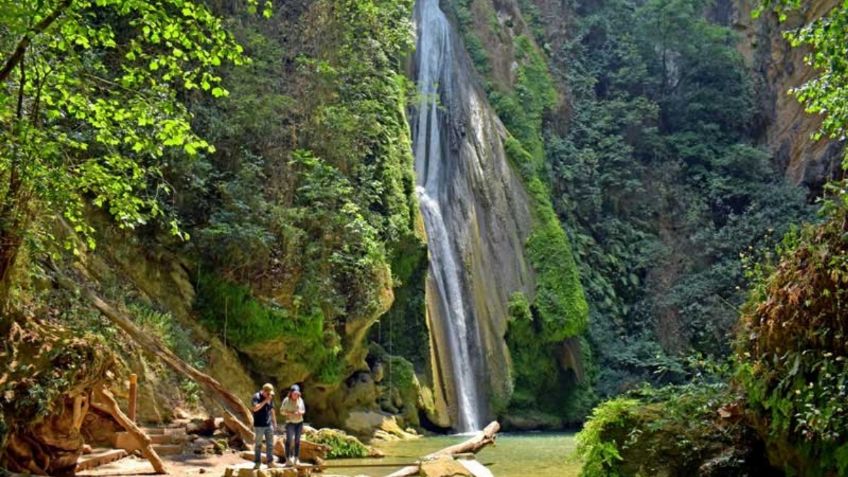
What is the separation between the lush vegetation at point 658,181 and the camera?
2914 centimetres

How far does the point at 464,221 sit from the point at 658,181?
38.7 feet

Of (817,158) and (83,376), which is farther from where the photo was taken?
(817,158)

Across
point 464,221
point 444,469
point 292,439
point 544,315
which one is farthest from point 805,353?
point 544,315

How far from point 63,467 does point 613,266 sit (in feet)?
84.5

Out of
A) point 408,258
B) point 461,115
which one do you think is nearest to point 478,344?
point 408,258

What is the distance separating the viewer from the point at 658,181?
111ft

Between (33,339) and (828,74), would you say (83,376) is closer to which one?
(33,339)

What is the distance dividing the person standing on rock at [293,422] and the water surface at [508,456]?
114 cm

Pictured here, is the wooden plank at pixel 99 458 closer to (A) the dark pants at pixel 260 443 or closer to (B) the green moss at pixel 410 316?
(A) the dark pants at pixel 260 443

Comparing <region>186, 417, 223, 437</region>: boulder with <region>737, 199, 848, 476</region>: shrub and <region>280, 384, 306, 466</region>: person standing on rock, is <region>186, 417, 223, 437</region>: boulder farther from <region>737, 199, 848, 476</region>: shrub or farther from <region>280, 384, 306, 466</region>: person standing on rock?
<region>737, 199, 848, 476</region>: shrub

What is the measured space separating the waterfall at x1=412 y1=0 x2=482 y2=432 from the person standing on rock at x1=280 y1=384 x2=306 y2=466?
39.1ft

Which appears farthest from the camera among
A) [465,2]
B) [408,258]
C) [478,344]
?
[465,2]

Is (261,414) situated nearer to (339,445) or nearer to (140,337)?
(140,337)

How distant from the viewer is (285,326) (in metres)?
16.4
